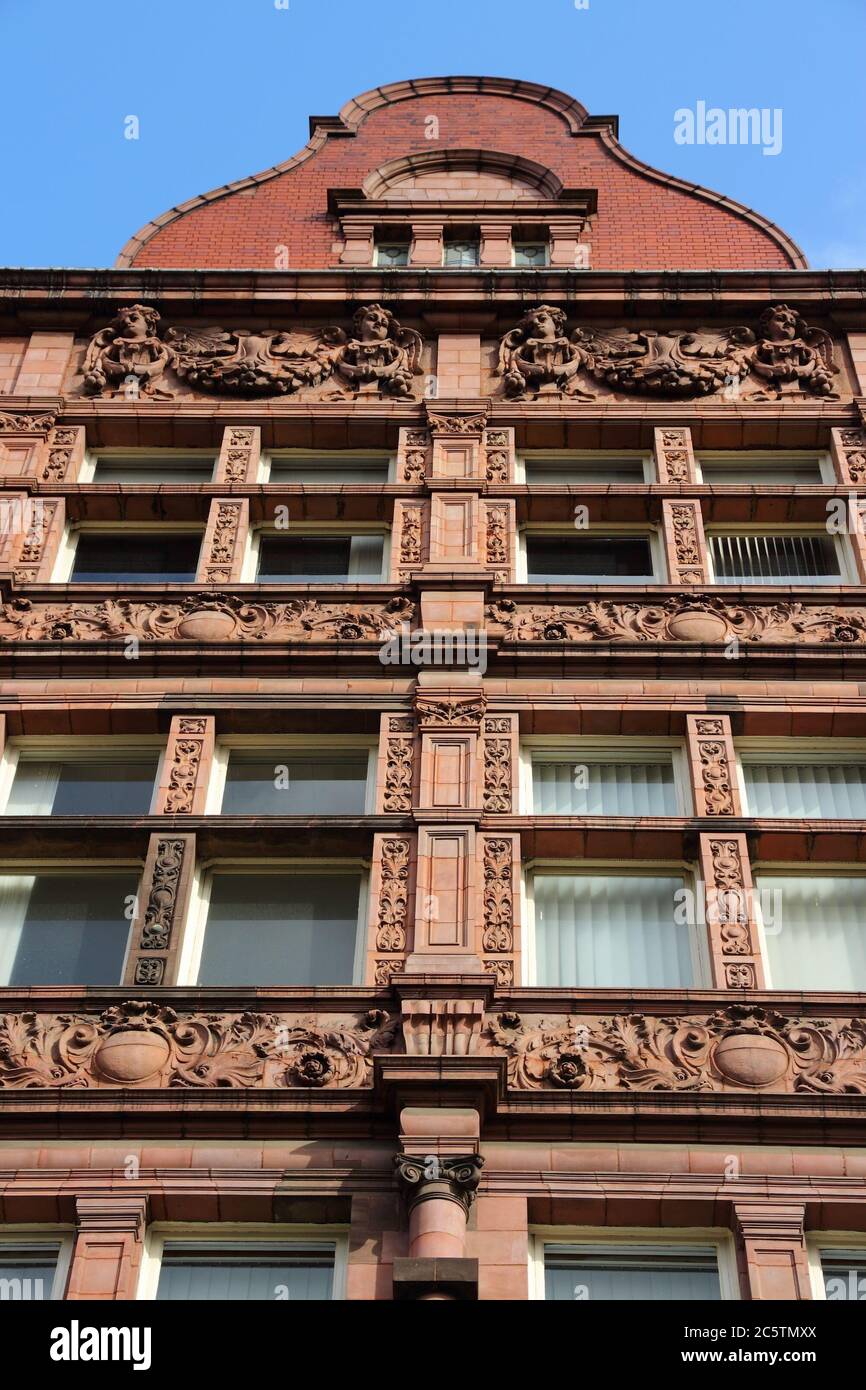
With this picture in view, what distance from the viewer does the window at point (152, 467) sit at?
78.3 feet

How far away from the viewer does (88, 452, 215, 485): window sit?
2388 centimetres

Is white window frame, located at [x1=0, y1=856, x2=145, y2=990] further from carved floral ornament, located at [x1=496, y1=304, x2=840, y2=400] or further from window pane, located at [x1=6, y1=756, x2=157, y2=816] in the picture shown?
carved floral ornament, located at [x1=496, y1=304, x2=840, y2=400]

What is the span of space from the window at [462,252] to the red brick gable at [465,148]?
5.69 feet

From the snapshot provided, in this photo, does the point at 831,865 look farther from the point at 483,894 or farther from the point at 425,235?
the point at 425,235

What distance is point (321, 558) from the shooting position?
2253 centimetres

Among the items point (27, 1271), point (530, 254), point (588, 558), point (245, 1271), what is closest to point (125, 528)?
point (588, 558)

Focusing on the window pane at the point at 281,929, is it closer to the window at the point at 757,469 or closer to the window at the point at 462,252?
the window at the point at 757,469

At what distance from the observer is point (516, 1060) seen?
15617 mm

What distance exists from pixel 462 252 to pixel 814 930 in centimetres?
1453

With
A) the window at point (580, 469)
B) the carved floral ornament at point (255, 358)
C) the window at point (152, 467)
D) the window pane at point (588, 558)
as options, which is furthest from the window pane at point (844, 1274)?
the window at point (152, 467)

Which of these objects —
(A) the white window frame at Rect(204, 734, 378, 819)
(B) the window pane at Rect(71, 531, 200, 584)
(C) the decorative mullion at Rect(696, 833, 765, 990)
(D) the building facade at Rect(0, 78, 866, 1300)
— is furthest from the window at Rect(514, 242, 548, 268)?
(C) the decorative mullion at Rect(696, 833, 765, 990)
